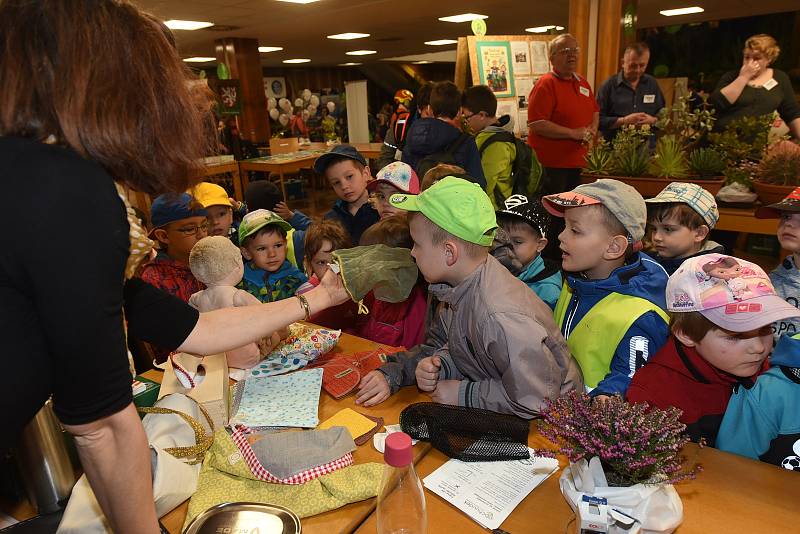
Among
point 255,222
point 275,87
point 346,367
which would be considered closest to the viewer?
point 346,367

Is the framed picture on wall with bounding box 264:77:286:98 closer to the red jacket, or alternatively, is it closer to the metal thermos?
the metal thermos

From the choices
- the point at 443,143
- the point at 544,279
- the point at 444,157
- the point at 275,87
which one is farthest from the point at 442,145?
the point at 275,87

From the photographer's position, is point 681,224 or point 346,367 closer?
point 346,367

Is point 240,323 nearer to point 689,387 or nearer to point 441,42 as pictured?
point 689,387

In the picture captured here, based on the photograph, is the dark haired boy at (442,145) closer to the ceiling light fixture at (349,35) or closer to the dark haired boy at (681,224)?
the dark haired boy at (681,224)

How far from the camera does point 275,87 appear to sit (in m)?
18.7

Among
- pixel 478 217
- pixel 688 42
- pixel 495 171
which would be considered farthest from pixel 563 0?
pixel 478 217

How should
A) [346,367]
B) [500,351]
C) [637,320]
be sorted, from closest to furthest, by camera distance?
[500,351] → [637,320] → [346,367]

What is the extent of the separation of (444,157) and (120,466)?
305 centimetres

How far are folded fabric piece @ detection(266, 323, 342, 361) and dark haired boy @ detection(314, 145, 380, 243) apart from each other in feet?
3.79

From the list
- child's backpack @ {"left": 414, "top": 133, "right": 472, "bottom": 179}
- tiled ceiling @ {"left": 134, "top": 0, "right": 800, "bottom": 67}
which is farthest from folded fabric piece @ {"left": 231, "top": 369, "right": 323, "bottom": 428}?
tiled ceiling @ {"left": 134, "top": 0, "right": 800, "bottom": 67}

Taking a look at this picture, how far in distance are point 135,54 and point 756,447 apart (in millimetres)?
1656

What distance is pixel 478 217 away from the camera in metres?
1.53

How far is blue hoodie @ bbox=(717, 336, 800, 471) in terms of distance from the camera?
129 centimetres
